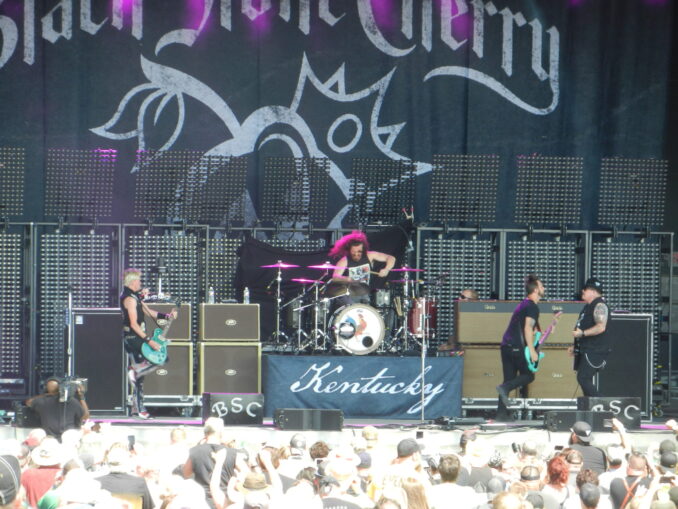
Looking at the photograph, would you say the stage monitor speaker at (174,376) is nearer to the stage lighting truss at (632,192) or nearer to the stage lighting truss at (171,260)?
the stage lighting truss at (171,260)

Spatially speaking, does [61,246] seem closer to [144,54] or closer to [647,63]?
[144,54]

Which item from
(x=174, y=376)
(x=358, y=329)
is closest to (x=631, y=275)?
(x=358, y=329)

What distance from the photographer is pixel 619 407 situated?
15312 mm

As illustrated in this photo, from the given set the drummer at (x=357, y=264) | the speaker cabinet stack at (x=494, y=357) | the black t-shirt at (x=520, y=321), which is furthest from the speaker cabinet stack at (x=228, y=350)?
the black t-shirt at (x=520, y=321)

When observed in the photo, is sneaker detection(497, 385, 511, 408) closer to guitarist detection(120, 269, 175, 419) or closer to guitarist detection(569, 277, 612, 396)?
guitarist detection(569, 277, 612, 396)

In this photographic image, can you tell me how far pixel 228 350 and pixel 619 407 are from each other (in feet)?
16.2

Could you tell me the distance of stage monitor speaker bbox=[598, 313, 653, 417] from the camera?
16891 millimetres

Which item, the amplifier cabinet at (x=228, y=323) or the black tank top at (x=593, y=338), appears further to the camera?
the amplifier cabinet at (x=228, y=323)

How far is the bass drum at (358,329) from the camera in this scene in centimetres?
1617

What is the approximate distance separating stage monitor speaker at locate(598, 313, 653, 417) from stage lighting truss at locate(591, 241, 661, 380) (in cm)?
155

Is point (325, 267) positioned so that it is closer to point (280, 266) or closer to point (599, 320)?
point (280, 266)

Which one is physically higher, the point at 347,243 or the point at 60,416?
the point at 347,243

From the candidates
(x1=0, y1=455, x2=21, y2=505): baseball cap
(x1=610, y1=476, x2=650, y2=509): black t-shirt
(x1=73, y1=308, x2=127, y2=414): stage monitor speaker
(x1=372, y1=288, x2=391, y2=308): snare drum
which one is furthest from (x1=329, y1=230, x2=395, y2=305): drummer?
(x1=0, y1=455, x2=21, y2=505): baseball cap

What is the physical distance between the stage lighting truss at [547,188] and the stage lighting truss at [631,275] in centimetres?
80
